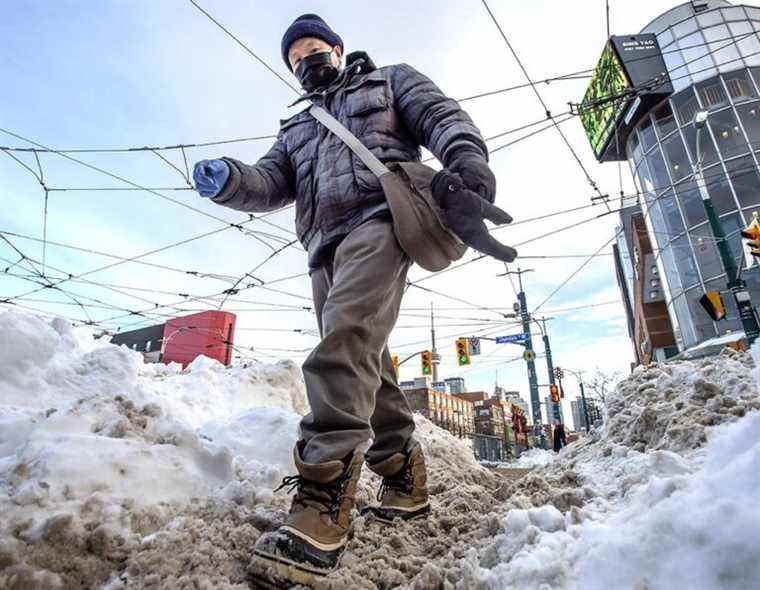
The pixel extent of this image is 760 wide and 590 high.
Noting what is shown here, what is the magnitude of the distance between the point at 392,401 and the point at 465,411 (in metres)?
56.6

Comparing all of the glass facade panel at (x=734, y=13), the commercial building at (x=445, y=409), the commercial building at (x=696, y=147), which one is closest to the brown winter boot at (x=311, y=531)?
the commercial building at (x=696, y=147)

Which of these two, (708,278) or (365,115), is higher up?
(708,278)

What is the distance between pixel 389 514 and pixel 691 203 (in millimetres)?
22877

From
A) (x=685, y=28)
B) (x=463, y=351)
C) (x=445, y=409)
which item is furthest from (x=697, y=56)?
(x=445, y=409)

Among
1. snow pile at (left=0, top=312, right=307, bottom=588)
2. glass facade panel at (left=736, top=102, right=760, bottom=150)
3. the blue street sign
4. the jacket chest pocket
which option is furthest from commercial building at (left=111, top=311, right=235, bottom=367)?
glass facade panel at (left=736, top=102, right=760, bottom=150)

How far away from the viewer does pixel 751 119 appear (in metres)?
18.5

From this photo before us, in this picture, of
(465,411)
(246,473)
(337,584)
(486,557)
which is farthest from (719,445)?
(465,411)

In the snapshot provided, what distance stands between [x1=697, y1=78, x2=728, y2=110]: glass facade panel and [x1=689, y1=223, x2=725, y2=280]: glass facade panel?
5.66m

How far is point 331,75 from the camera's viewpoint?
2.34 metres

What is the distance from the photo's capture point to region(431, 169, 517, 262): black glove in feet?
5.27

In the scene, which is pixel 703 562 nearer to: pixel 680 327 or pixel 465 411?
pixel 680 327

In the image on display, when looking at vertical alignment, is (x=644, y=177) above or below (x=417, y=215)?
above

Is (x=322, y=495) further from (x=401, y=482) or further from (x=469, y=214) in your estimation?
(x=469, y=214)

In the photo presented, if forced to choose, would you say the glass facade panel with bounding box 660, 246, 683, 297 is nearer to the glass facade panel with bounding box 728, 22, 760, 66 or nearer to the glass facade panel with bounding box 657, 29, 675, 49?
the glass facade panel with bounding box 728, 22, 760, 66
